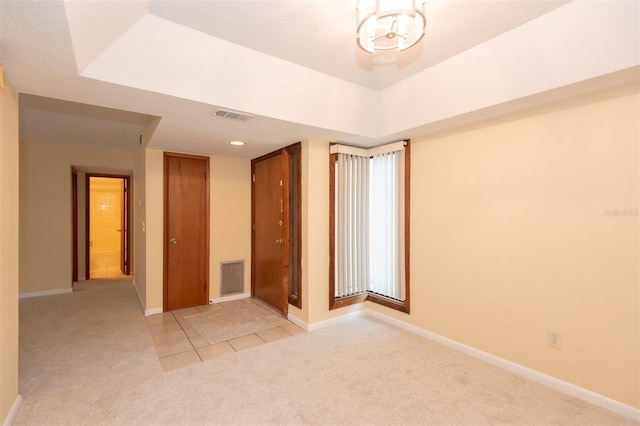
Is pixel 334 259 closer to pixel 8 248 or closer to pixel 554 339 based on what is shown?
pixel 554 339

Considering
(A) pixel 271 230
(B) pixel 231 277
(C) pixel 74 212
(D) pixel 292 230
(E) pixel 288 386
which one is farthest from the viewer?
(C) pixel 74 212

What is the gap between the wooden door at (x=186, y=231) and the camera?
13.3ft

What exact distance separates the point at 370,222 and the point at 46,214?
517 centimetres

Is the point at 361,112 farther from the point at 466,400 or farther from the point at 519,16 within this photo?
the point at 466,400

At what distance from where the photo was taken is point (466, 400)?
7.05 feet

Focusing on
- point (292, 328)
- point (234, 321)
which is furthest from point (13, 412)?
point (292, 328)

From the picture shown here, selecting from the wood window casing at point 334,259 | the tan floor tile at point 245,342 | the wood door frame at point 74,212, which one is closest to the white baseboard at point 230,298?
the tan floor tile at point 245,342

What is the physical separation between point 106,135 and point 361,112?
13.1ft

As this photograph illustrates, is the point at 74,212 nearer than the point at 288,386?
No

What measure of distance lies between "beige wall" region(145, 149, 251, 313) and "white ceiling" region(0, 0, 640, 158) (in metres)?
1.33

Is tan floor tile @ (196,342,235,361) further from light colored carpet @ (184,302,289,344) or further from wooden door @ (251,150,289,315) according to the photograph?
wooden door @ (251,150,289,315)

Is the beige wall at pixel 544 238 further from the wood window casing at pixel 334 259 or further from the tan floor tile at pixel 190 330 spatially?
the tan floor tile at pixel 190 330

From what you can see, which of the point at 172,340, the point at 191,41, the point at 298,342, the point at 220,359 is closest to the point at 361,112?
the point at 191,41

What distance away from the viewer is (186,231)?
4.19 metres
